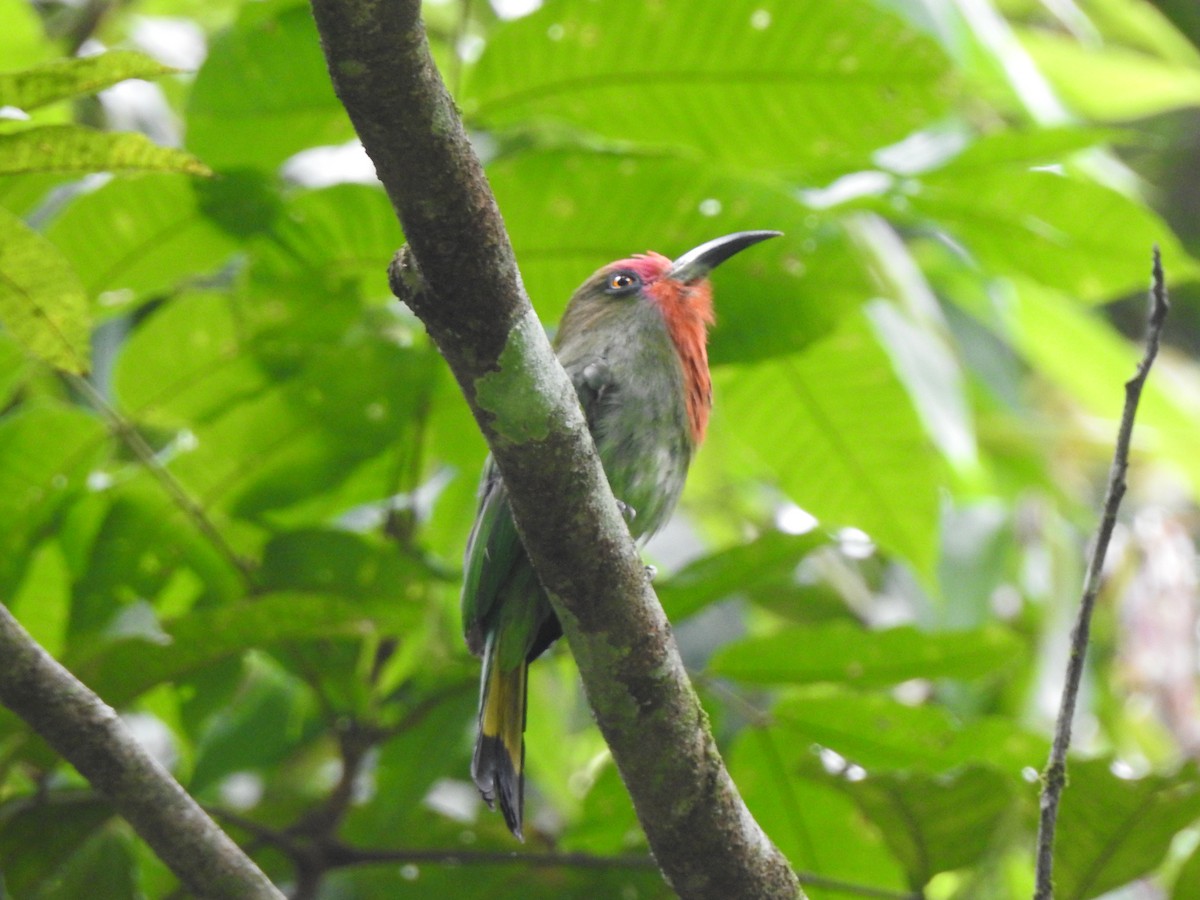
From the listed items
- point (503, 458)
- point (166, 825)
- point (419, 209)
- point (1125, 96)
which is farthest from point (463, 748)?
point (1125, 96)

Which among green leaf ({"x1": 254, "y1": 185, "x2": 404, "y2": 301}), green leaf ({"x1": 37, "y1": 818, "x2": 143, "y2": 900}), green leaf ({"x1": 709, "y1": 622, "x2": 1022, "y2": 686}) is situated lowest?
green leaf ({"x1": 37, "y1": 818, "x2": 143, "y2": 900})

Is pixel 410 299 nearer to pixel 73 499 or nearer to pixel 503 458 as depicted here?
pixel 503 458

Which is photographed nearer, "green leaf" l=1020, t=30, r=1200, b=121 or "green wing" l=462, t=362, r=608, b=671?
"green wing" l=462, t=362, r=608, b=671

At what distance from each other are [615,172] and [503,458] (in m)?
1.07

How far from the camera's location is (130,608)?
259 cm

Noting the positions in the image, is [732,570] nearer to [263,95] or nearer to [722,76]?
[722,76]

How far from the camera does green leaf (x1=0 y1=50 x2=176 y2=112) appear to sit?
71.3 inches

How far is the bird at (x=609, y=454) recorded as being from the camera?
2203mm

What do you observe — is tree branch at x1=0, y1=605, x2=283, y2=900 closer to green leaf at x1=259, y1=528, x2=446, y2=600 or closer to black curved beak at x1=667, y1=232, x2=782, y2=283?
green leaf at x1=259, y1=528, x2=446, y2=600

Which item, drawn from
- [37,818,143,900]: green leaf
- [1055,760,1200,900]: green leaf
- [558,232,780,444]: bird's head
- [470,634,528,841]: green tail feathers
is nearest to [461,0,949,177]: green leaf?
[558,232,780,444]: bird's head

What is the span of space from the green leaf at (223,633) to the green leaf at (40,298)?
0.45m

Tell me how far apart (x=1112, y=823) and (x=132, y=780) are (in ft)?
4.51

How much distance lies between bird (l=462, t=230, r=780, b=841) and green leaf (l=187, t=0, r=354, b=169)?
2.10 ft

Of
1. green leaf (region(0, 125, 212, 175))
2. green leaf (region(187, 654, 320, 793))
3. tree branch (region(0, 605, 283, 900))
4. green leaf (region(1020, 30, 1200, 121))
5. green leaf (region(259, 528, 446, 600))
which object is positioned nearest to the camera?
tree branch (region(0, 605, 283, 900))
